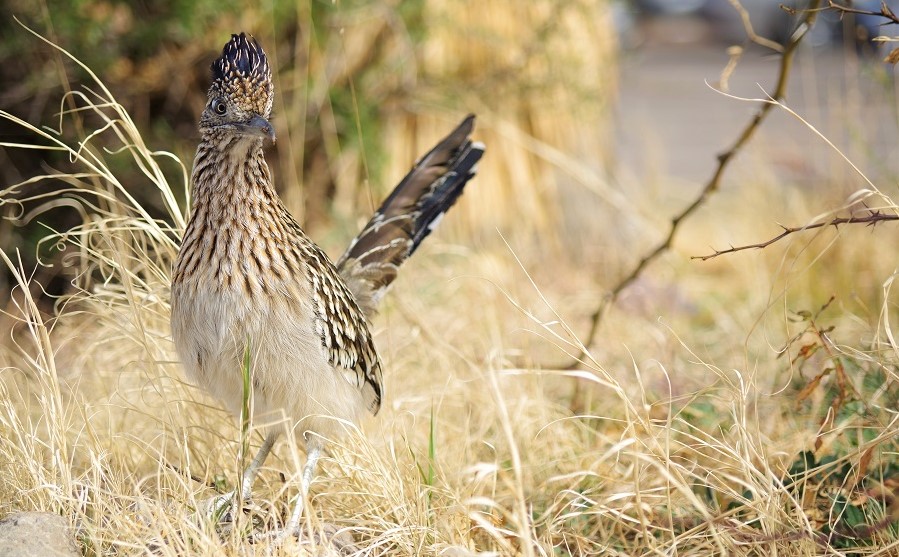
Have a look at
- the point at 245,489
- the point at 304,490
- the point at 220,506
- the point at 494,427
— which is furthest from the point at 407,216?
the point at 304,490

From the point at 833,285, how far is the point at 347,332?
3.60 metres

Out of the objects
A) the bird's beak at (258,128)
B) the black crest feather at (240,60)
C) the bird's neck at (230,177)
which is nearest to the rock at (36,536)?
the bird's neck at (230,177)

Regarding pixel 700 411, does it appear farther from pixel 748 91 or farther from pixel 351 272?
pixel 748 91

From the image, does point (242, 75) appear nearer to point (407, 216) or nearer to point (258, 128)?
point (258, 128)

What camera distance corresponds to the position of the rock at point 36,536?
2641 millimetres

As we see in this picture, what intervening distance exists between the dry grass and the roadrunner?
183 millimetres

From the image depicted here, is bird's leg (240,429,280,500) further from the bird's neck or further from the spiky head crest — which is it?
the spiky head crest

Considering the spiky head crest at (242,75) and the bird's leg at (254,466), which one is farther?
the bird's leg at (254,466)

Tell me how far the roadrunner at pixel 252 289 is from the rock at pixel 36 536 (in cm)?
58

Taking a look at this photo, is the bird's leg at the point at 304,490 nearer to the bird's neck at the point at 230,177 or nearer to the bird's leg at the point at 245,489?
the bird's leg at the point at 245,489

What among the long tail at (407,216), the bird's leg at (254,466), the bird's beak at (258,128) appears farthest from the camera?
the long tail at (407,216)

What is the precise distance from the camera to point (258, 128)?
9.64ft

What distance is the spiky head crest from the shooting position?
3.01m

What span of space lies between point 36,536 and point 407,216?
1.95 metres
